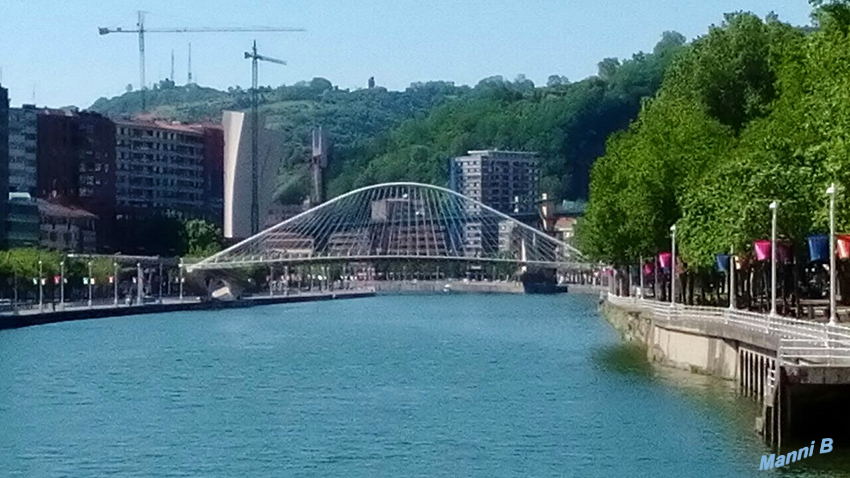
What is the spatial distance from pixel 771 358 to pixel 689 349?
18330 millimetres

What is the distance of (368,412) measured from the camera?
58375 mm

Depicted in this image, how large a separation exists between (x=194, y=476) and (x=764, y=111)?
50.9m

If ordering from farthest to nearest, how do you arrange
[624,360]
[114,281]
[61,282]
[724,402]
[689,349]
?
[114,281], [61,282], [624,360], [689,349], [724,402]

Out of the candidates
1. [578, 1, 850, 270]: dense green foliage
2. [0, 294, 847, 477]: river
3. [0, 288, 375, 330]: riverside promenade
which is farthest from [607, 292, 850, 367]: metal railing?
[0, 288, 375, 330]: riverside promenade

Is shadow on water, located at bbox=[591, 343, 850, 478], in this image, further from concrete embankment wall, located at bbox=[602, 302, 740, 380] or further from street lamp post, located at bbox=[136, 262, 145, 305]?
street lamp post, located at bbox=[136, 262, 145, 305]

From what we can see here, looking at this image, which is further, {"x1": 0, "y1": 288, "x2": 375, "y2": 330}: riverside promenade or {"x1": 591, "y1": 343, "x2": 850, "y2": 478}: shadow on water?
{"x1": 0, "y1": 288, "x2": 375, "y2": 330}: riverside promenade

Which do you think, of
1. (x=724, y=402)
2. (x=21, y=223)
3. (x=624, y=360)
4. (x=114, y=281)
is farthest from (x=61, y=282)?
(x=724, y=402)

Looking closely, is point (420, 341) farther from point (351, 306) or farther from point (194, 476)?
point (351, 306)

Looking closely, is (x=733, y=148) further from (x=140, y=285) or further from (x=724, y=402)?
(x=140, y=285)

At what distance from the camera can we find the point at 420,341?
105 meters

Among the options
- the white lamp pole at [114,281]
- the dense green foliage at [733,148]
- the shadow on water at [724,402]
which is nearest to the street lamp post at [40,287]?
the white lamp pole at [114,281]

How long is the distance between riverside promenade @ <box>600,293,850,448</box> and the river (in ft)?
2.84

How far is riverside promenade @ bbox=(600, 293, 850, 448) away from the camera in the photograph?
139 feet

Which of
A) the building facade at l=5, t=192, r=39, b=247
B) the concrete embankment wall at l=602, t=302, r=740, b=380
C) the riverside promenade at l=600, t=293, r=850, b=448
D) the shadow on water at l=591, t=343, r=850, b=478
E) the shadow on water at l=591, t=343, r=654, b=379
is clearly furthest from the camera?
the building facade at l=5, t=192, r=39, b=247
